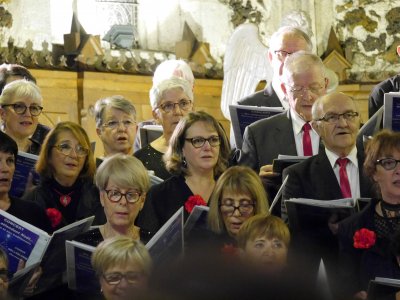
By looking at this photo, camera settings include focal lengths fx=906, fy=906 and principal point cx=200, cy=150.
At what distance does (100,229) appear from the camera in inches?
136

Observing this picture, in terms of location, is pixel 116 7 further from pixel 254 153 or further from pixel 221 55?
pixel 254 153

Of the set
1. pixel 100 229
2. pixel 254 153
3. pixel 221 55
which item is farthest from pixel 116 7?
pixel 100 229

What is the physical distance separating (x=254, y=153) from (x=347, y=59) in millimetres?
4590

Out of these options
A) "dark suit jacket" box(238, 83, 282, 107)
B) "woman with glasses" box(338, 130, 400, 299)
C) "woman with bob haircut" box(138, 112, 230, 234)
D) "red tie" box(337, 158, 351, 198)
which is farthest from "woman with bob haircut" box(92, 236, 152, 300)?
"dark suit jacket" box(238, 83, 282, 107)

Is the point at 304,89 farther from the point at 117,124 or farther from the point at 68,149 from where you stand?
the point at 68,149

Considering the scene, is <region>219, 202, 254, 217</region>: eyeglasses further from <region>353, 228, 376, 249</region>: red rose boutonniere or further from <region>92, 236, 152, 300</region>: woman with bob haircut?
<region>92, 236, 152, 300</region>: woman with bob haircut

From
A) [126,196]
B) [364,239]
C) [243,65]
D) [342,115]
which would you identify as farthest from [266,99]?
[243,65]

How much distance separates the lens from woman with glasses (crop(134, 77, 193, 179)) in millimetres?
4312

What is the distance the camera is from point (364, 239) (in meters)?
3.20

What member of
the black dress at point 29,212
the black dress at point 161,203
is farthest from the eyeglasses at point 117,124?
the black dress at point 29,212

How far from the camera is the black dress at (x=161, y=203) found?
366cm

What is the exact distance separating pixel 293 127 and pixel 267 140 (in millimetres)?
143

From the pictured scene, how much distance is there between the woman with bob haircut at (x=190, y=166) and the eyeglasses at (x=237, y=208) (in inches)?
8.8

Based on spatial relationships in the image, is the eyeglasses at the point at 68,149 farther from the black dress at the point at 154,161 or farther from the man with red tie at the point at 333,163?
the man with red tie at the point at 333,163
